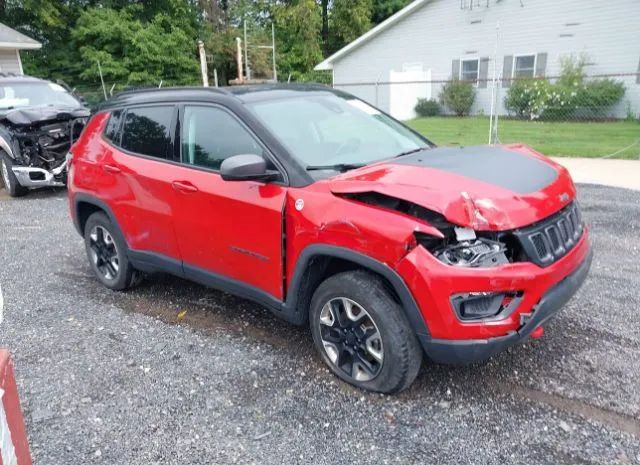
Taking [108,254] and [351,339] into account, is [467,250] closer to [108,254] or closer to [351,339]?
[351,339]

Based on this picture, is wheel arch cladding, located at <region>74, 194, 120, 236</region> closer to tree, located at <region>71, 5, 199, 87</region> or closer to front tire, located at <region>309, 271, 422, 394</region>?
front tire, located at <region>309, 271, 422, 394</region>

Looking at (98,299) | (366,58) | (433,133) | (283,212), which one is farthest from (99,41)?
(283,212)

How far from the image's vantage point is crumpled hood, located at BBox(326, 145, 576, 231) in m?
2.62

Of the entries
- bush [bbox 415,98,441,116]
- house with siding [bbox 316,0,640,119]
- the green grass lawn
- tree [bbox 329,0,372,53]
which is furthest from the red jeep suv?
tree [bbox 329,0,372,53]

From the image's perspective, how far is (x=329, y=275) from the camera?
323 centimetres

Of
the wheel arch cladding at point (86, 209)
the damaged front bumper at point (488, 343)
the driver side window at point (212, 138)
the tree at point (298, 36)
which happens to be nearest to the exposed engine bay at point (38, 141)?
the wheel arch cladding at point (86, 209)

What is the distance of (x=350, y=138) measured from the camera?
12.1ft

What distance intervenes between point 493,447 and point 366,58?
22.4m

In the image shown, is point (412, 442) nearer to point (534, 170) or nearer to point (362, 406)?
point (362, 406)

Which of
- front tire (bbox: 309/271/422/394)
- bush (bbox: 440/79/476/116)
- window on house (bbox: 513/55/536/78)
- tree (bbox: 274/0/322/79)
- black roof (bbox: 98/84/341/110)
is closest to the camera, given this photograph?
front tire (bbox: 309/271/422/394)

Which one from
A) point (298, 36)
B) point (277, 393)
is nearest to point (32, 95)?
point (277, 393)

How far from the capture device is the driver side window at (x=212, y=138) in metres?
3.47

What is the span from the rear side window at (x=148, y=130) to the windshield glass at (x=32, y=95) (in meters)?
6.59

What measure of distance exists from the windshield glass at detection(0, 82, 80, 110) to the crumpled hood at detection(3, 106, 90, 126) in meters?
0.92
